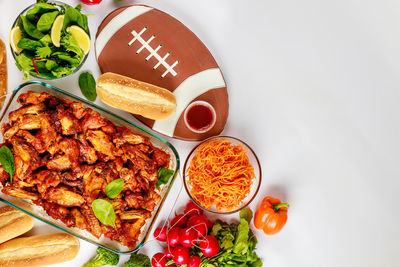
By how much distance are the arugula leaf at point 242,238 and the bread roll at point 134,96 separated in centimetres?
144

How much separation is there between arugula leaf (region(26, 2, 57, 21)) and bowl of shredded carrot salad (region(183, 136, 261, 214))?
6.38ft

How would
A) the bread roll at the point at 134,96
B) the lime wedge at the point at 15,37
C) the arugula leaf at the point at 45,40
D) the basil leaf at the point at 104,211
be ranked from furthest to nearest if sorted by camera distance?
the bread roll at the point at 134,96
the lime wedge at the point at 15,37
the arugula leaf at the point at 45,40
the basil leaf at the point at 104,211

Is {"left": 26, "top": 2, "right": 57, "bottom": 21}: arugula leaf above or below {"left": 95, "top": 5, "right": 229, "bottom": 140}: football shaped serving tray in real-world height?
above

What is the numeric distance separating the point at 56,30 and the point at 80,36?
213 millimetres

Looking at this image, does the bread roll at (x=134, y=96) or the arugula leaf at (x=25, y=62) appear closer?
the arugula leaf at (x=25, y=62)

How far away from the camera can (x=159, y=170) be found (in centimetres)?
344

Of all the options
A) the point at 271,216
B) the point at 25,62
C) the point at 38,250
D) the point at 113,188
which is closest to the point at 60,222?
the point at 38,250

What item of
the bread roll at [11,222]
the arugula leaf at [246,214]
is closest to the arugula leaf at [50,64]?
the bread roll at [11,222]

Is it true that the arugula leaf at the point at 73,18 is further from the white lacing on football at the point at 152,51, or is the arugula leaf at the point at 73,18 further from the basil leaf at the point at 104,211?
the basil leaf at the point at 104,211

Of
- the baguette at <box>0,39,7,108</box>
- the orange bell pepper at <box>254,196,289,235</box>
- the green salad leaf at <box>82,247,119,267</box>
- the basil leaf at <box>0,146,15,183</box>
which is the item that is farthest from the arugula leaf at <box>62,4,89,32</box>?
the orange bell pepper at <box>254,196,289,235</box>

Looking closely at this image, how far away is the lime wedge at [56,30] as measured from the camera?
3258 mm

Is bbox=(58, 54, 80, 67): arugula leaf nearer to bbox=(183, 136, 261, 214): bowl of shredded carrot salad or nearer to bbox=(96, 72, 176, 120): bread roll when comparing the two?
bbox=(96, 72, 176, 120): bread roll

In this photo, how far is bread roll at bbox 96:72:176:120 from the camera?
3.54m

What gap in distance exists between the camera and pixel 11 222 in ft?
12.2
